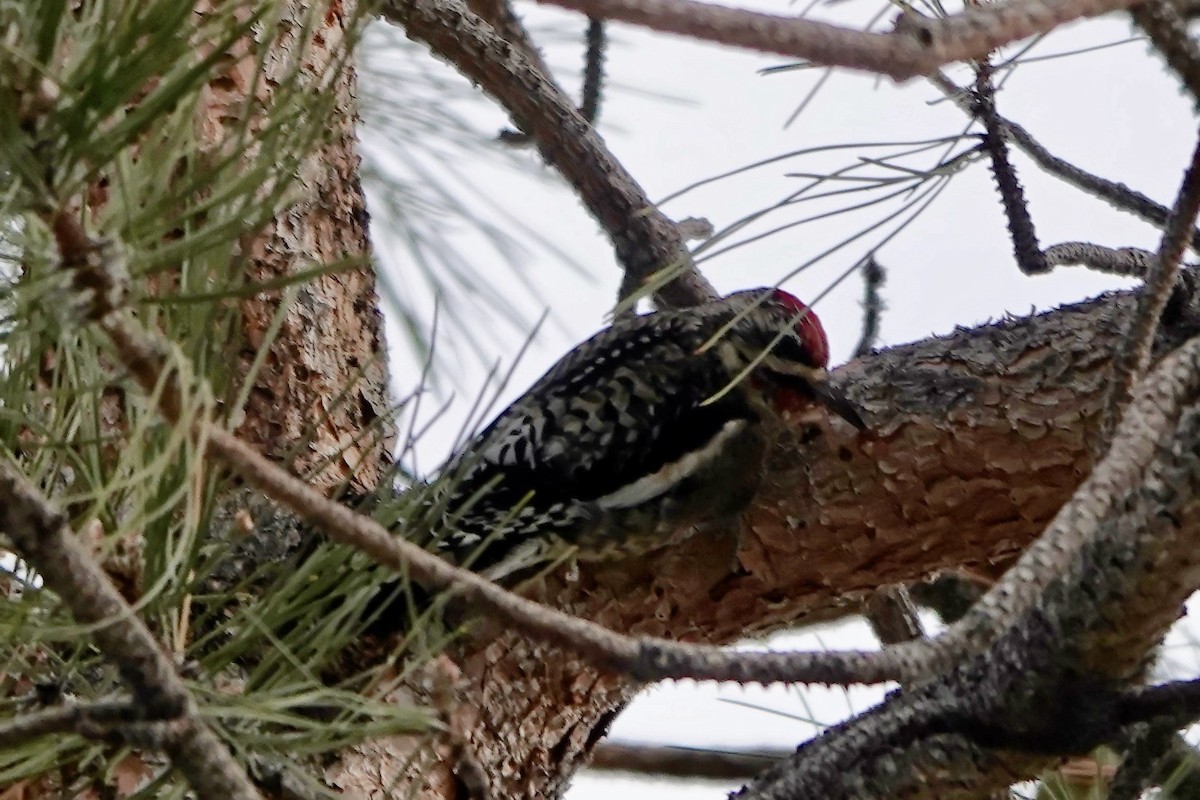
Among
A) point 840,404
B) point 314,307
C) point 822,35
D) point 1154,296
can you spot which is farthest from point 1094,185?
point 822,35

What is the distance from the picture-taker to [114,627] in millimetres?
650

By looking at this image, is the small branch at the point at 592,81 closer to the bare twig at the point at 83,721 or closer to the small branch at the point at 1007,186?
the small branch at the point at 1007,186

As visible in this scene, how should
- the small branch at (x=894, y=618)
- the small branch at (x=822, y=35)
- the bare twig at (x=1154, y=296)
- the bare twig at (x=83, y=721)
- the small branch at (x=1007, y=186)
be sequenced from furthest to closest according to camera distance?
the small branch at (x=894, y=618) → the small branch at (x=1007, y=186) → the bare twig at (x=1154, y=296) → the bare twig at (x=83, y=721) → the small branch at (x=822, y=35)

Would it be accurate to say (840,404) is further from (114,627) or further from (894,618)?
(114,627)

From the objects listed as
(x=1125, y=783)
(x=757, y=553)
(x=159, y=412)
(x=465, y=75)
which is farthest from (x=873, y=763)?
(x=465, y=75)

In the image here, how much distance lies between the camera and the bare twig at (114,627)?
0.64 meters

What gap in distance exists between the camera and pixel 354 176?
1.69m

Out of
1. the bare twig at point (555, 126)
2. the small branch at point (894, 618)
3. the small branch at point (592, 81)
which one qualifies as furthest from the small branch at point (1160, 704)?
the small branch at point (592, 81)

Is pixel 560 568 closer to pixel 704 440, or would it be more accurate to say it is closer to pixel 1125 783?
pixel 704 440

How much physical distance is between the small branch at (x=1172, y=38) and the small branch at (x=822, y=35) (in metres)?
0.19

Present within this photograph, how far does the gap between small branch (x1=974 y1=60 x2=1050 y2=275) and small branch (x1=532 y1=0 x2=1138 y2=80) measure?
55 cm

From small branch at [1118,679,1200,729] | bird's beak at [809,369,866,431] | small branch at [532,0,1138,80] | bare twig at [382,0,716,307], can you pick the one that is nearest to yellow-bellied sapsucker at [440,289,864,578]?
bird's beak at [809,369,866,431]

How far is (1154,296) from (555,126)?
105cm

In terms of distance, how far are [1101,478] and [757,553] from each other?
27.7 inches
